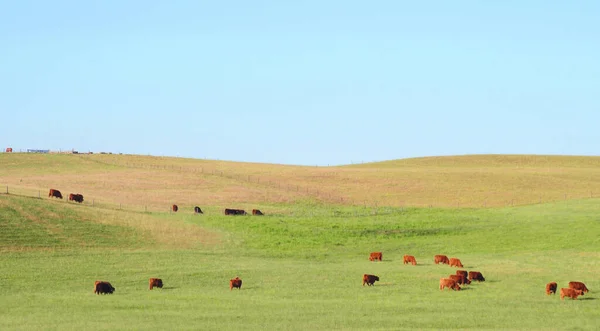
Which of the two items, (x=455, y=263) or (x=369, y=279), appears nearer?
(x=369, y=279)

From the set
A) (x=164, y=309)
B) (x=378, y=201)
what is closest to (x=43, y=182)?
(x=378, y=201)

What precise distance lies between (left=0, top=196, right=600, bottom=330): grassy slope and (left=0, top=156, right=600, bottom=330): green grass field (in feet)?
0.26

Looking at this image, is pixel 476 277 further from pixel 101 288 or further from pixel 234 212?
pixel 234 212

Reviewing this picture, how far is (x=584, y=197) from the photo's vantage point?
229ft

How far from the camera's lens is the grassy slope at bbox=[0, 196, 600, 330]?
85.0 ft

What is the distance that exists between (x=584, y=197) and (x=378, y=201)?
1557 cm

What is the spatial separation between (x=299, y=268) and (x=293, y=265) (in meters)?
2.11

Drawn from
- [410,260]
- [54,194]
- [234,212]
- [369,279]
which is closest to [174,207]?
[234,212]

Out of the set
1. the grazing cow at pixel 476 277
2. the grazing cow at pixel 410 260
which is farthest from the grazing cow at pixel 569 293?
the grazing cow at pixel 410 260

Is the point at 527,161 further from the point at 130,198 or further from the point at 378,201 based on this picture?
the point at 130,198

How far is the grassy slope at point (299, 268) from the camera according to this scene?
25906 millimetres

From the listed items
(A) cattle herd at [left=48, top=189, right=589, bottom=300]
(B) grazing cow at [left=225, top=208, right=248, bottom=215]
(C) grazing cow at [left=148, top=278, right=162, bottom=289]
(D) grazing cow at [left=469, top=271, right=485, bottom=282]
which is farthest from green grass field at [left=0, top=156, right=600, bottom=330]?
(D) grazing cow at [left=469, top=271, right=485, bottom=282]

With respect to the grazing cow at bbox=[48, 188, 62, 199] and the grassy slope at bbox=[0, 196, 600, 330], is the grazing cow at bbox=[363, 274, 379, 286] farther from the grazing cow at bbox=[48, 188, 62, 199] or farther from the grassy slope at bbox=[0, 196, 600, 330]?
the grazing cow at bbox=[48, 188, 62, 199]

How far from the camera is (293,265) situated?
42656mm
